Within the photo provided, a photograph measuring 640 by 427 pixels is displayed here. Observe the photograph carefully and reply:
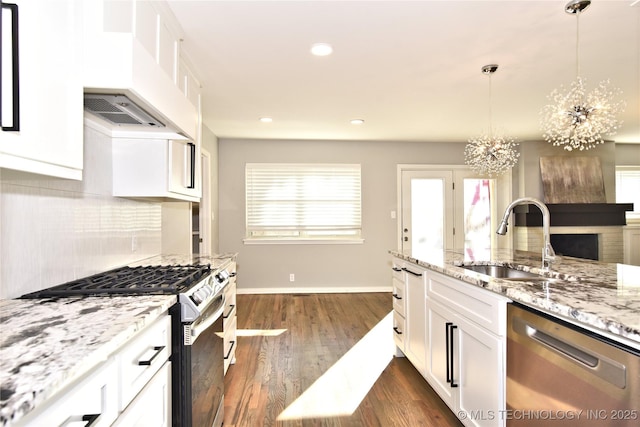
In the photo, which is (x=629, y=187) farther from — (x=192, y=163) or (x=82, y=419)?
(x=82, y=419)

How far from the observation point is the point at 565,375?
121 cm

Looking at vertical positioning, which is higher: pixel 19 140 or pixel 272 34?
pixel 272 34

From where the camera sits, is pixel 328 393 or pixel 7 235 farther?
pixel 328 393

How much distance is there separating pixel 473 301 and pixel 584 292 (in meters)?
0.47

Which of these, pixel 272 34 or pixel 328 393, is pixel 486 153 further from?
pixel 328 393

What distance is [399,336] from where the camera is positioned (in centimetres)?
295

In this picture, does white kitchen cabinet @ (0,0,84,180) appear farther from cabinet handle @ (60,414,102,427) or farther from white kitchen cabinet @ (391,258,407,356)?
white kitchen cabinet @ (391,258,407,356)

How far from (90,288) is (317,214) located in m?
4.31

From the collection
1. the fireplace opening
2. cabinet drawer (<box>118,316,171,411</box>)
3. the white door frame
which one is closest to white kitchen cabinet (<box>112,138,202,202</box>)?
cabinet drawer (<box>118,316,171,411</box>)

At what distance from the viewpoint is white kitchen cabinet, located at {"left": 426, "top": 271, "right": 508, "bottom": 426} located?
60.5 inches

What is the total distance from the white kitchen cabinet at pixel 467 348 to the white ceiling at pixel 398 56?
159 centimetres

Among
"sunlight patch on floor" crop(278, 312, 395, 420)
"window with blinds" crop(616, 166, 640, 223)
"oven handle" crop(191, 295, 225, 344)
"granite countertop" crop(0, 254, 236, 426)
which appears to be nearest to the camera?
"granite countertop" crop(0, 254, 236, 426)

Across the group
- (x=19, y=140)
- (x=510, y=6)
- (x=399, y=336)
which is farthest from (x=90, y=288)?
(x=510, y=6)

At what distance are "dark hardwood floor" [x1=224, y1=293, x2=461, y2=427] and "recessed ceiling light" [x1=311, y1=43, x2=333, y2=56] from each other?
2377mm
